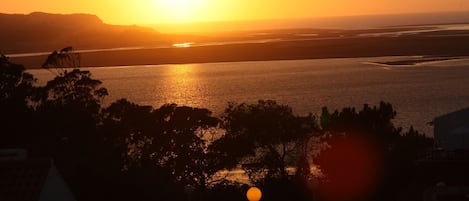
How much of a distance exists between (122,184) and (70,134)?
30.1 ft

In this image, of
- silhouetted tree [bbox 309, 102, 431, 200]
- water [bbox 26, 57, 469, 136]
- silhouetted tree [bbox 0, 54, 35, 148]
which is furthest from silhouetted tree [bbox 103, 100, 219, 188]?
water [bbox 26, 57, 469, 136]

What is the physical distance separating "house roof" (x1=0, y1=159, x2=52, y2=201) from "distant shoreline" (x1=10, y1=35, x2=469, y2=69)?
3588 inches

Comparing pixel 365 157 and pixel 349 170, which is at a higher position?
pixel 365 157

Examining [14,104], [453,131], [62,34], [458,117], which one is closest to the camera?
[453,131]

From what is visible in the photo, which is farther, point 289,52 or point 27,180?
point 289,52

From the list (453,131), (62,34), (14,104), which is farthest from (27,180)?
(62,34)

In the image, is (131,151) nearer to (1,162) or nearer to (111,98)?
(1,162)

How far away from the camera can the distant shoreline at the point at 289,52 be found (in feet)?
353

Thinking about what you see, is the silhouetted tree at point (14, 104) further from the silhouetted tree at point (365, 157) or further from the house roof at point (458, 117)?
the house roof at point (458, 117)

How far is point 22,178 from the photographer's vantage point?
13.2 metres

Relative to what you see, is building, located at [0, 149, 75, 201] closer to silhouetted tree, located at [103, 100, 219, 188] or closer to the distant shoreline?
silhouetted tree, located at [103, 100, 219, 188]

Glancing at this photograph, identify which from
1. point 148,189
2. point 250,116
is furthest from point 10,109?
point 148,189

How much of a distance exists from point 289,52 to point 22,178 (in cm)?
10214

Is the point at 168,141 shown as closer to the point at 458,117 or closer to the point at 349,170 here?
the point at 349,170
